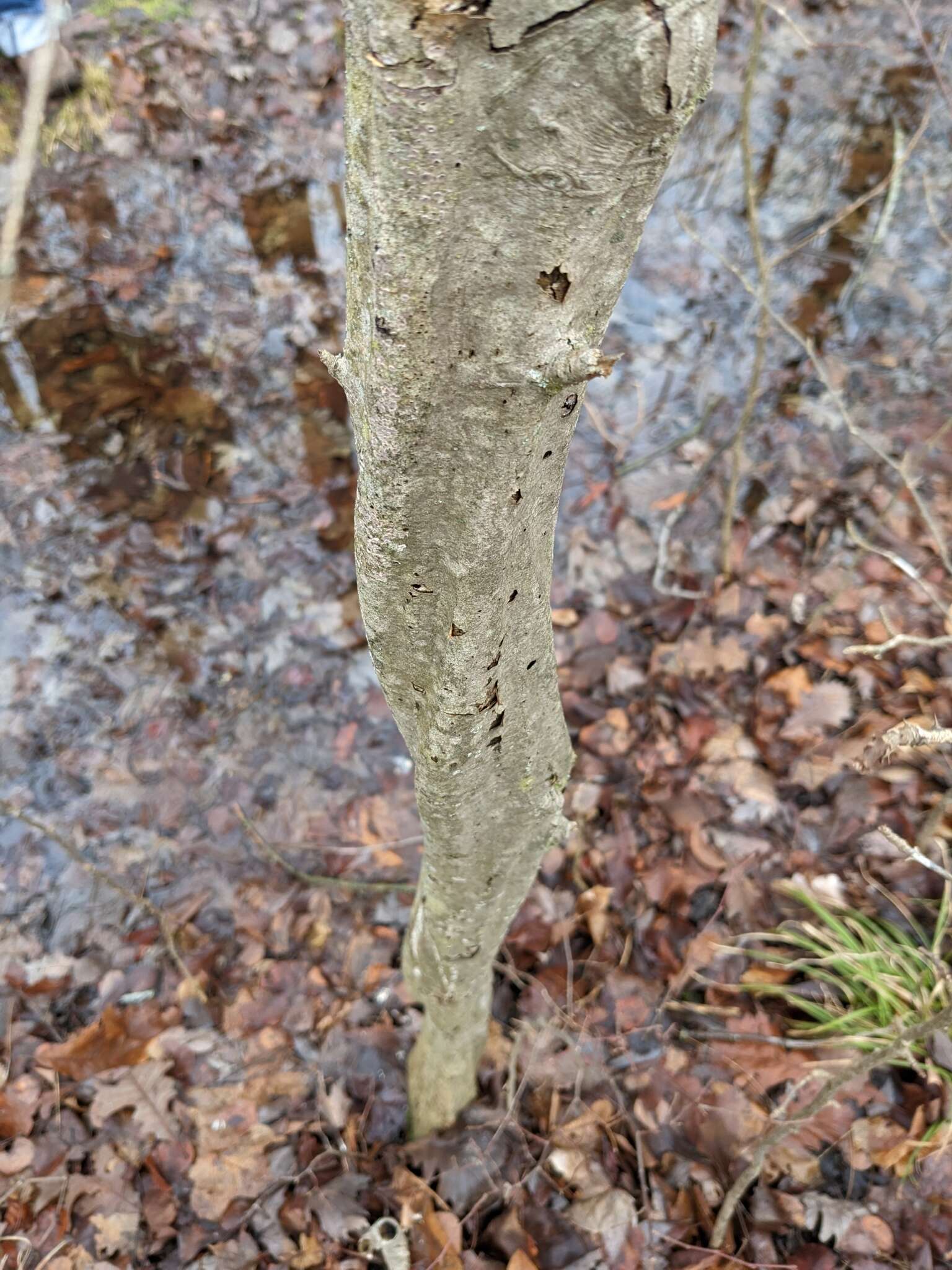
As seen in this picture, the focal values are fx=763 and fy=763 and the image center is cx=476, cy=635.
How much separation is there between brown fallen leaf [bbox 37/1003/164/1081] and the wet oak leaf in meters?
0.06

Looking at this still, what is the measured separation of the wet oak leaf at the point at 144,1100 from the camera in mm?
2059

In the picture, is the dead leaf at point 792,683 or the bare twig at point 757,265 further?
the dead leaf at point 792,683

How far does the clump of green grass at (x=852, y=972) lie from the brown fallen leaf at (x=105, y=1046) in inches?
69.4

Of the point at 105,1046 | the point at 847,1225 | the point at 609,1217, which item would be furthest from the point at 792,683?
the point at 105,1046

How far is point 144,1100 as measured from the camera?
82.4 inches

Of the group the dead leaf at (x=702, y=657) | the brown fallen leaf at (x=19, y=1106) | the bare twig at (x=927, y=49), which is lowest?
the brown fallen leaf at (x=19, y=1106)

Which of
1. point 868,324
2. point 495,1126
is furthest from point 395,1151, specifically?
point 868,324

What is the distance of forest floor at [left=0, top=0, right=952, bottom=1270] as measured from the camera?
193 cm

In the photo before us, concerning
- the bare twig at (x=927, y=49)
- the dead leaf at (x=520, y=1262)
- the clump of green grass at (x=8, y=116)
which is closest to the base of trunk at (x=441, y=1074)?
the dead leaf at (x=520, y=1262)

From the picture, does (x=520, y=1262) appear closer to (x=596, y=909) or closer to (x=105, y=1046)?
(x=596, y=909)

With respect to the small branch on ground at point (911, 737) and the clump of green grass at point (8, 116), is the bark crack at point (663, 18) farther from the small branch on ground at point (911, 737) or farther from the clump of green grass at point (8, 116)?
the clump of green grass at point (8, 116)

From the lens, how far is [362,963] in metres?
2.39

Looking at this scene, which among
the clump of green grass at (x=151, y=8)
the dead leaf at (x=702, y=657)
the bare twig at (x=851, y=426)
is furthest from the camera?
the clump of green grass at (x=151, y=8)

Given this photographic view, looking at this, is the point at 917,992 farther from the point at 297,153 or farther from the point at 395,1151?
the point at 297,153
